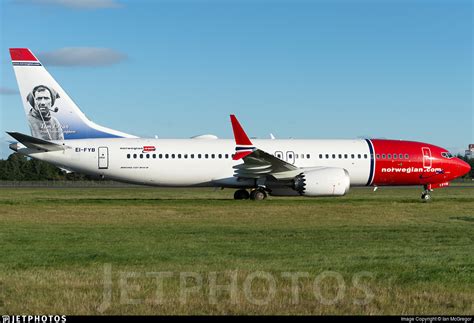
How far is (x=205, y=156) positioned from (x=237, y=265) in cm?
2346

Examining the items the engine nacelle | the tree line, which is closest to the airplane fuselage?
the engine nacelle

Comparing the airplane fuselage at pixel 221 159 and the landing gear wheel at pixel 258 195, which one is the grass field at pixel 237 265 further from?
the airplane fuselage at pixel 221 159

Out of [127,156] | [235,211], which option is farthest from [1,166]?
[235,211]

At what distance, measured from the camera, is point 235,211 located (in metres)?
26.5

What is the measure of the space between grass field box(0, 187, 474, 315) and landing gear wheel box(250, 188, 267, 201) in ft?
38.2

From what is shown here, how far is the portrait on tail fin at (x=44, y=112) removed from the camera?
113 ft

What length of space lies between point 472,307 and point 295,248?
20.3ft

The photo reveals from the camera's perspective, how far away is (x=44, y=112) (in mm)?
34594

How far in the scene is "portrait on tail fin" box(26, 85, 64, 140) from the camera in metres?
34.5

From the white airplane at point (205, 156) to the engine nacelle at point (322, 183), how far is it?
0.05 metres

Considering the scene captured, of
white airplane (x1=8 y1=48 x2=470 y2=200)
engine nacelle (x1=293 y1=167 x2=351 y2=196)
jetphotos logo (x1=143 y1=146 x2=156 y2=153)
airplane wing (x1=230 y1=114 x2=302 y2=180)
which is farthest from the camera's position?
jetphotos logo (x1=143 y1=146 x2=156 y2=153)

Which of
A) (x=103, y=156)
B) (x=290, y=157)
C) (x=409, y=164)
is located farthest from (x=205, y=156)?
(x=409, y=164)

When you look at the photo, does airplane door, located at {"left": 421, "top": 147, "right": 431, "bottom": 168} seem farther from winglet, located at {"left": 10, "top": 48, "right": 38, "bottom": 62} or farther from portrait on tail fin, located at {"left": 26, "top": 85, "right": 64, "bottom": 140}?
winglet, located at {"left": 10, "top": 48, "right": 38, "bottom": 62}

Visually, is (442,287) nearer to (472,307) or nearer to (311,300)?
(472,307)
